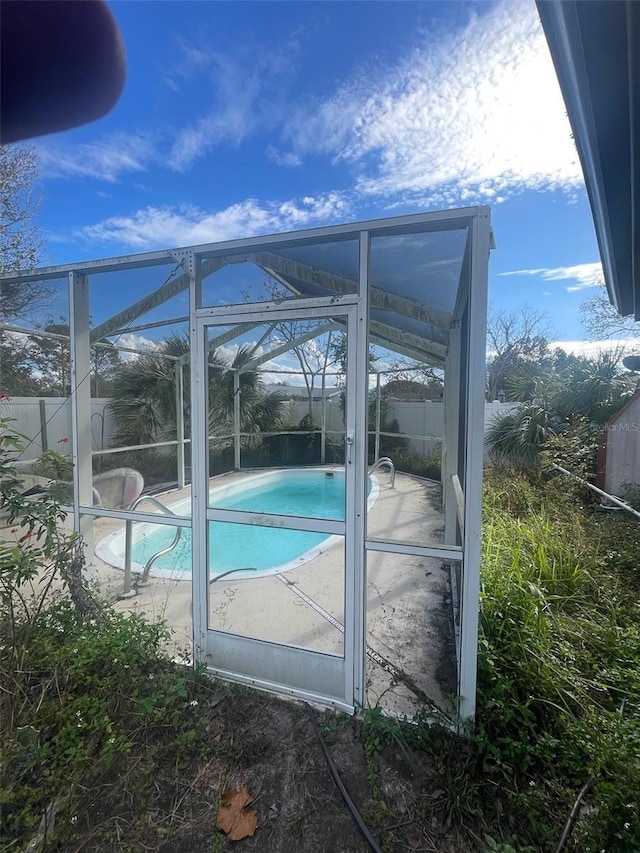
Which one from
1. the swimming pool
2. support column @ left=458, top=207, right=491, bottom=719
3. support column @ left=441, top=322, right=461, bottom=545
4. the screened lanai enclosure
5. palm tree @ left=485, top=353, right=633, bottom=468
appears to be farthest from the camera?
palm tree @ left=485, top=353, right=633, bottom=468

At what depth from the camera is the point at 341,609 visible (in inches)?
87.4

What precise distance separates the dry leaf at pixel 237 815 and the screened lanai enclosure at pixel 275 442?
55 cm

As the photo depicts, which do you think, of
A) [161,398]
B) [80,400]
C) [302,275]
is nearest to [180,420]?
[161,398]

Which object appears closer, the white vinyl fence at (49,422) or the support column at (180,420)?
the support column at (180,420)

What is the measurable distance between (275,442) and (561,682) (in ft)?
7.66

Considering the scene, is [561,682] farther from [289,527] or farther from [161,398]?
[161,398]

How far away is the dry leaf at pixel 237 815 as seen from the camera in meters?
1.50

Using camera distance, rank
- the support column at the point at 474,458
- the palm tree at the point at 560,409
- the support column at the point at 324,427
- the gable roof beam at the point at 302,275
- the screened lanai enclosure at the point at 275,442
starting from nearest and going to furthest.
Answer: the support column at the point at 474,458 < the screened lanai enclosure at the point at 275,442 < the gable roof beam at the point at 302,275 < the support column at the point at 324,427 < the palm tree at the point at 560,409

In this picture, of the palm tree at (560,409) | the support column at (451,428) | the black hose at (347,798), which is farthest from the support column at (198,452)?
the palm tree at (560,409)

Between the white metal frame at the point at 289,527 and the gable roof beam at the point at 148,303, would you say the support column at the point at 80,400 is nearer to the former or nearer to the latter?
the gable roof beam at the point at 148,303

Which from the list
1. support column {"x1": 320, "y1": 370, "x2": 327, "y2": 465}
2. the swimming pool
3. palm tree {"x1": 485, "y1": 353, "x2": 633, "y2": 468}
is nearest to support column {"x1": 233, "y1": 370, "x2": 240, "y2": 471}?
the swimming pool

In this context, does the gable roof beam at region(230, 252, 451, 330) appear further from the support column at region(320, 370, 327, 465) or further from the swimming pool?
the swimming pool

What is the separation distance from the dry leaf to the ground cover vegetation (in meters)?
0.03

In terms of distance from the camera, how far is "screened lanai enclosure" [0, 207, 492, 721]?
77.5 inches
